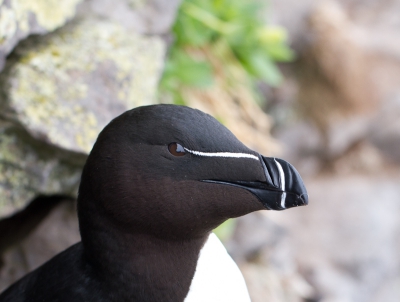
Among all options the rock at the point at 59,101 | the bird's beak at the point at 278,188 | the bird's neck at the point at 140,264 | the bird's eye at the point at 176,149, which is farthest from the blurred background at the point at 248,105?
the bird's beak at the point at 278,188

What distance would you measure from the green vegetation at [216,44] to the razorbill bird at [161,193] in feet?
5.60

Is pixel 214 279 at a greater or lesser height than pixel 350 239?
greater

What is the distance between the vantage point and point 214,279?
1615 millimetres

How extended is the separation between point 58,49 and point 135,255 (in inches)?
44.1

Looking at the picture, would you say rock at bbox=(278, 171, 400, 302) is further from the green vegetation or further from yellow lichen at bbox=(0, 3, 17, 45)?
yellow lichen at bbox=(0, 3, 17, 45)

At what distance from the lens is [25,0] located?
2.03 metres

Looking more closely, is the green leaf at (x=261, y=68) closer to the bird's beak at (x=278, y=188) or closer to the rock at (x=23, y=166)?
the rock at (x=23, y=166)

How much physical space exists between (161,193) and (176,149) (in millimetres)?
122

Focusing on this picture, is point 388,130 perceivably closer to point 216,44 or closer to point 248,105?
point 248,105

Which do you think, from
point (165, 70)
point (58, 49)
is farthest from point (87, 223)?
point (165, 70)

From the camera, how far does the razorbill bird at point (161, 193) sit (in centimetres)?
136

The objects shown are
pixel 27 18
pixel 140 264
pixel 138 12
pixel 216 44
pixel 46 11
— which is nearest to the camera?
pixel 140 264

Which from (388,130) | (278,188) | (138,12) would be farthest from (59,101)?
(388,130)

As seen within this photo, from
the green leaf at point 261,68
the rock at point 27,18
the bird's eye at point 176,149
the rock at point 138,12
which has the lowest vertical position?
the green leaf at point 261,68
